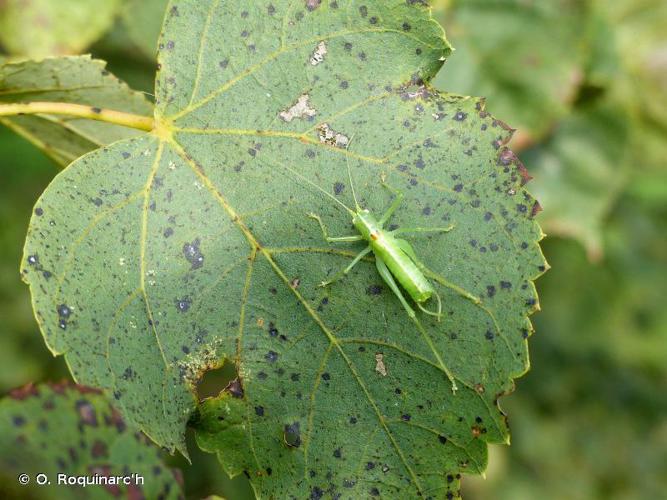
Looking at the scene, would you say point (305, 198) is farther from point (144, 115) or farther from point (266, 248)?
point (144, 115)

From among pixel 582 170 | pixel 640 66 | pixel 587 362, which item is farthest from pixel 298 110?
pixel 587 362

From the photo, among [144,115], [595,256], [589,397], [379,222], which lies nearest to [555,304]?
[589,397]

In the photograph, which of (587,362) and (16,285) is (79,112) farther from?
(587,362)

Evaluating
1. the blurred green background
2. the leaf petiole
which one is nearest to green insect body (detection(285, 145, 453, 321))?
Answer: the leaf petiole

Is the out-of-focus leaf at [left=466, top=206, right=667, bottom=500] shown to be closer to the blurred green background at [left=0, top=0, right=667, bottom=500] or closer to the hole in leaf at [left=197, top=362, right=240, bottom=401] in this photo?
the blurred green background at [left=0, top=0, right=667, bottom=500]

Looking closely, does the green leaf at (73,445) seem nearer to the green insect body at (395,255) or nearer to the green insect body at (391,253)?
the green insect body at (391,253)

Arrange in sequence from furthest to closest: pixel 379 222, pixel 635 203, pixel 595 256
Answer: pixel 635 203
pixel 595 256
pixel 379 222
